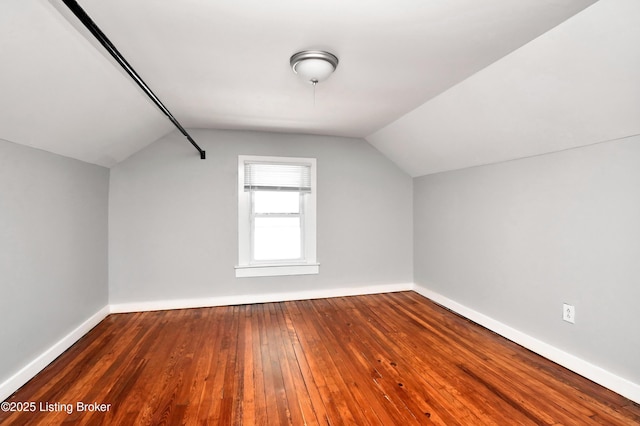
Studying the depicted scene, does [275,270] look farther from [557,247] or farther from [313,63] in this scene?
[557,247]

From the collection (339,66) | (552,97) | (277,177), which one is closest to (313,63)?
(339,66)

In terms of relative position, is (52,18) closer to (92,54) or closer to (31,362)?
(92,54)

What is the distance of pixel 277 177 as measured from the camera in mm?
4246

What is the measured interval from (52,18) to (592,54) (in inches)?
115

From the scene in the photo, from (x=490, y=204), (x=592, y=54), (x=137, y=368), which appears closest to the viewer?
(x=592, y=54)

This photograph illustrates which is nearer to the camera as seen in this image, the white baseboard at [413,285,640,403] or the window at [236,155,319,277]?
the white baseboard at [413,285,640,403]

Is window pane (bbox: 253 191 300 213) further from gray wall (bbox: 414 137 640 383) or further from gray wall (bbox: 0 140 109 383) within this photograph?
gray wall (bbox: 414 137 640 383)

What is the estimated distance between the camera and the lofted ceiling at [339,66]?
1.61 m

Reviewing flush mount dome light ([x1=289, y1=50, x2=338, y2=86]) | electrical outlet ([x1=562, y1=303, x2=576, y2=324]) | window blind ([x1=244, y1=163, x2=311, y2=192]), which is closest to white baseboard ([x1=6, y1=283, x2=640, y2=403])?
electrical outlet ([x1=562, y1=303, x2=576, y2=324])

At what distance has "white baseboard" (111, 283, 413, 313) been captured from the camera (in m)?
3.78

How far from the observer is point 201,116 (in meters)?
3.45

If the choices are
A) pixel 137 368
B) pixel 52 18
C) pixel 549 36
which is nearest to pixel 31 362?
pixel 137 368

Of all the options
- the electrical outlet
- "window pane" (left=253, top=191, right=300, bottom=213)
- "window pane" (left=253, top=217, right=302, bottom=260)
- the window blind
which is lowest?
the electrical outlet

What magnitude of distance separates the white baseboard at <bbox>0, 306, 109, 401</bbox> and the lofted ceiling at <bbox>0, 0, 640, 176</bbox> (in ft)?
5.47
